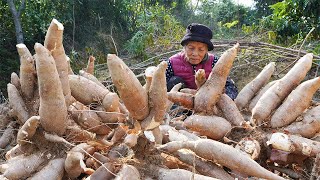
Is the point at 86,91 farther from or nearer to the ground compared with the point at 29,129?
farther from the ground

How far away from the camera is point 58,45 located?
1791mm

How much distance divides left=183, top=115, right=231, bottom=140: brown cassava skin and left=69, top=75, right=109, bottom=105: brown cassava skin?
52 cm

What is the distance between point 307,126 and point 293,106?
0.44ft

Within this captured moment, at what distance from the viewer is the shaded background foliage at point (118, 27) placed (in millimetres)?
7066

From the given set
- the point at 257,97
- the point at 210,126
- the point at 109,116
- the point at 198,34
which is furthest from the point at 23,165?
the point at 198,34

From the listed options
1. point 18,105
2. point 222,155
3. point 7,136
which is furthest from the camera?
point 7,136

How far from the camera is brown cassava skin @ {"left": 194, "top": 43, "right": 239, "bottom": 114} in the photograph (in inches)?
81.3

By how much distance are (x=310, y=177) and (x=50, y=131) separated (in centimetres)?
130

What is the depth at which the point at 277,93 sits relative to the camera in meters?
2.12

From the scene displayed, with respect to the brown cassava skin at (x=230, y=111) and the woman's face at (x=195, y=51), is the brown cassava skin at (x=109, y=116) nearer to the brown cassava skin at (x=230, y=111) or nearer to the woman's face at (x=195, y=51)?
the brown cassava skin at (x=230, y=111)

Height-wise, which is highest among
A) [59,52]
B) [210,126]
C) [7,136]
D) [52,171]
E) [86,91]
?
[59,52]

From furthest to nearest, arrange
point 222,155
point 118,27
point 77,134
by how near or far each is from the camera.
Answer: point 118,27, point 77,134, point 222,155

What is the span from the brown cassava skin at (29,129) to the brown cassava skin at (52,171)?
16cm

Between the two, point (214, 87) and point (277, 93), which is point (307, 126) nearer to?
point (277, 93)
